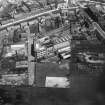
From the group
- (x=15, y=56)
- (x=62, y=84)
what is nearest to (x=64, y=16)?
A: (x=15, y=56)

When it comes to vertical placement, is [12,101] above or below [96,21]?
below

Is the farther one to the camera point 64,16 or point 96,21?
point 64,16

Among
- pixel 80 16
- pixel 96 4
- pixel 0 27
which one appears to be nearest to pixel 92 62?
pixel 80 16

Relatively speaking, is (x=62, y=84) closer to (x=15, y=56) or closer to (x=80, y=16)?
(x=15, y=56)

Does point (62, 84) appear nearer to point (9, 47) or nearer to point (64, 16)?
point (9, 47)

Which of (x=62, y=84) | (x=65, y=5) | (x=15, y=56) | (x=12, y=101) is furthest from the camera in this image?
(x=65, y=5)

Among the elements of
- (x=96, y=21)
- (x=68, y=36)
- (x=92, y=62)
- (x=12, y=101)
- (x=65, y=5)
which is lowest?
(x=12, y=101)

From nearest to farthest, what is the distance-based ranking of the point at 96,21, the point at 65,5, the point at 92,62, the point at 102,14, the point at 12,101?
the point at 12,101, the point at 92,62, the point at 96,21, the point at 102,14, the point at 65,5
